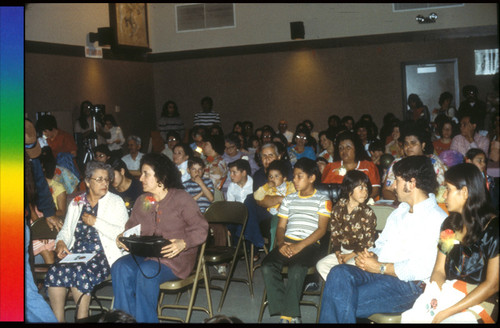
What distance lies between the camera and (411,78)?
36.7 ft

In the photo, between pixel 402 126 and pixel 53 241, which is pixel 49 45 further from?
pixel 402 126

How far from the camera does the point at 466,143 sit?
6.04 metres

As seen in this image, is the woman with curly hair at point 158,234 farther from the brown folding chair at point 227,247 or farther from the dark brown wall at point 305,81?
the dark brown wall at point 305,81

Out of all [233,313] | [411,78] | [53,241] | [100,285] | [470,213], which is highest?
[411,78]

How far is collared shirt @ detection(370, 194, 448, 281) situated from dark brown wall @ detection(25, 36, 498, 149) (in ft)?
25.3

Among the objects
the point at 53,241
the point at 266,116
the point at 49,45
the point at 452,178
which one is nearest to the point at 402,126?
the point at 452,178

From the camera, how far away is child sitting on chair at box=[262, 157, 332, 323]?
376 cm

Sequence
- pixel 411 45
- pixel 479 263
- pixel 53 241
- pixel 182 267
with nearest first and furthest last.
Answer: pixel 479 263, pixel 182 267, pixel 53 241, pixel 411 45

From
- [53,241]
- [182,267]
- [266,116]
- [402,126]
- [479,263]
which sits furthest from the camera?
[266,116]

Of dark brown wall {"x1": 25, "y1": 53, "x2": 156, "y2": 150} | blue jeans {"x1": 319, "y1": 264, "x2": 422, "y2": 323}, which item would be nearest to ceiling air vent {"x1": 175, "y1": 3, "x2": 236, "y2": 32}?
dark brown wall {"x1": 25, "y1": 53, "x2": 156, "y2": 150}

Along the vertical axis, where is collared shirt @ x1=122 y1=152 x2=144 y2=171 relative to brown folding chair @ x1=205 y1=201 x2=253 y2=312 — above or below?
above

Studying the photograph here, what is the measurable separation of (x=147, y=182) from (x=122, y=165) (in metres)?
1.20

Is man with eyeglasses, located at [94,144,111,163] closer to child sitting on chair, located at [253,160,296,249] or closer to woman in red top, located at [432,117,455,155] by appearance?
child sitting on chair, located at [253,160,296,249]

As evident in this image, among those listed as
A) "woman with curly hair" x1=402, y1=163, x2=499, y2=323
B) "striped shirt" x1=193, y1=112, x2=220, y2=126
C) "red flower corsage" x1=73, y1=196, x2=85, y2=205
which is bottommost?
"woman with curly hair" x1=402, y1=163, x2=499, y2=323
